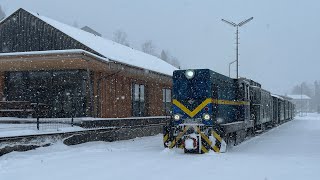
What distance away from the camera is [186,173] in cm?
940

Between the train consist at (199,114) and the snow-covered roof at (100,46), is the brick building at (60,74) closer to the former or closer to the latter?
the snow-covered roof at (100,46)

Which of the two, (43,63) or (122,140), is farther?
(122,140)

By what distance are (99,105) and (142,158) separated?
8.33m

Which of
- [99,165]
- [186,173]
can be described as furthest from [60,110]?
[186,173]

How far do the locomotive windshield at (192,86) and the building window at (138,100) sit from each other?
8870 millimetres

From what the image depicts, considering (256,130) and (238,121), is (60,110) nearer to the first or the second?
(238,121)

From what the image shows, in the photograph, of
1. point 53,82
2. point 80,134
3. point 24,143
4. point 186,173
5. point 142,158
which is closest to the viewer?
point 186,173

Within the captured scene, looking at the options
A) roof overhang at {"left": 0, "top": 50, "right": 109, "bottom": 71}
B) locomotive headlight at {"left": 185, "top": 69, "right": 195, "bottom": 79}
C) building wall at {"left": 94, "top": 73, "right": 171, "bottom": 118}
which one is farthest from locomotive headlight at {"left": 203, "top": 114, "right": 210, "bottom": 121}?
building wall at {"left": 94, "top": 73, "right": 171, "bottom": 118}

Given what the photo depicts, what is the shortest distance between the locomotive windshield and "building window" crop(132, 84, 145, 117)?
29.1 feet

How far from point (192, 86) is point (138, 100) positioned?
9.93m

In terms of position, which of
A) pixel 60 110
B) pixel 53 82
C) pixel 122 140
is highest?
pixel 53 82

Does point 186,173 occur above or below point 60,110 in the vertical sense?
below

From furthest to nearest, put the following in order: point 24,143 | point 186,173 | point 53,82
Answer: point 53,82, point 24,143, point 186,173

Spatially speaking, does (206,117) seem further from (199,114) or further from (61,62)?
(61,62)
